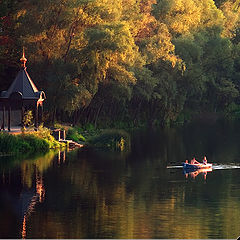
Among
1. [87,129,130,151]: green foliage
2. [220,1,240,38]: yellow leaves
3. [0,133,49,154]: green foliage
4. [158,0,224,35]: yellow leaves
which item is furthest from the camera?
[220,1,240,38]: yellow leaves

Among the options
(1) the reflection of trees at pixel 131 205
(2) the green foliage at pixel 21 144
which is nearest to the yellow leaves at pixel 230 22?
(2) the green foliage at pixel 21 144

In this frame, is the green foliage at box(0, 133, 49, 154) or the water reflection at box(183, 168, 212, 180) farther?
the green foliage at box(0, 133, 49, 154)

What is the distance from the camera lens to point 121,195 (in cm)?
4262

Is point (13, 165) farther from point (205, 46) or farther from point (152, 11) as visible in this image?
point (205, 46)

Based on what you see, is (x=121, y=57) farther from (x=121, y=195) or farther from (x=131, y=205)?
(x=131, y=205)

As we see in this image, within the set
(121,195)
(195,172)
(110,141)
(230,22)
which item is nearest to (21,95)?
(110,141)

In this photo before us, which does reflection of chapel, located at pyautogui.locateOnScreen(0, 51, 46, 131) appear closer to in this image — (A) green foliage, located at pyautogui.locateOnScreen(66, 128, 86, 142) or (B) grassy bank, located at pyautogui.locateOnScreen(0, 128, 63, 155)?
(B) grassy bank, located at pyautogui.locateOnScreen(0, 128, 63, 155)

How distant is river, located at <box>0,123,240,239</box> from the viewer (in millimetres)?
34156

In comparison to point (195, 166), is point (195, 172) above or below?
below

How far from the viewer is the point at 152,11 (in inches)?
3885

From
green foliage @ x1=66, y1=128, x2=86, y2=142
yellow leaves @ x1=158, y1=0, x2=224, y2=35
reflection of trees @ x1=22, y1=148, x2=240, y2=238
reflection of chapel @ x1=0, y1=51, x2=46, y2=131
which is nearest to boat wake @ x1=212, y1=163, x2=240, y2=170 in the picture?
reflection of trees @ x1=22, y1=148, x2=240, y2=238

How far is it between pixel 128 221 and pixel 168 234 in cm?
298

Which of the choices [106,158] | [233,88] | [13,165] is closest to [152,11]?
[233,88]

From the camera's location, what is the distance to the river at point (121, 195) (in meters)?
34.2
